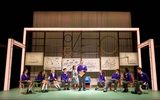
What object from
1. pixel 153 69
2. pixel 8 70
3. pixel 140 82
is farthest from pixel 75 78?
pixel 153 69

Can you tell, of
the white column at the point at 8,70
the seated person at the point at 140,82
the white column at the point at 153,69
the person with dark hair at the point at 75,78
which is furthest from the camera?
the person with dark hair at the point at 75,78

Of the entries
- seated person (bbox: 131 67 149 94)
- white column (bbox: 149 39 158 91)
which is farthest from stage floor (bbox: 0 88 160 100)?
white column (bbox: 149 39 158 91)

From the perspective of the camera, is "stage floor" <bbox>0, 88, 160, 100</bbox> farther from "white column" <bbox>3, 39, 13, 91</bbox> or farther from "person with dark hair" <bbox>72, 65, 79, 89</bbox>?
"person with dark hair" <bbox>72, 65, 79, 89</bbox>

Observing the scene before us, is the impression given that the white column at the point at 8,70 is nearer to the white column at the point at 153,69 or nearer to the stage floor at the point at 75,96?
the stage floor at the point at 75,96

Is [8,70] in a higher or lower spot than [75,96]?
higher

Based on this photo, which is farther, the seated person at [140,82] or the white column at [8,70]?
the white column at [8,70]

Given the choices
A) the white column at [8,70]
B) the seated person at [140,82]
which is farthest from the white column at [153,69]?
the white column at [8,70]

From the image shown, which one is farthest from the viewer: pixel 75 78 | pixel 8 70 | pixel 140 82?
pixel 75 78

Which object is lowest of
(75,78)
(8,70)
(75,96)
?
(75,96)

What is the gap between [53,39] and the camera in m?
13.4

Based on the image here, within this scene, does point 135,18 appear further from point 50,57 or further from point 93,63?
point 50,57

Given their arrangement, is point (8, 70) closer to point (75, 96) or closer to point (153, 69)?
point (75, 96)

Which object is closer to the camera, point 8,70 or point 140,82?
point 140,82

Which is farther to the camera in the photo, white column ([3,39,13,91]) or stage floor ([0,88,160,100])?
white column ([3,39,13,91])
